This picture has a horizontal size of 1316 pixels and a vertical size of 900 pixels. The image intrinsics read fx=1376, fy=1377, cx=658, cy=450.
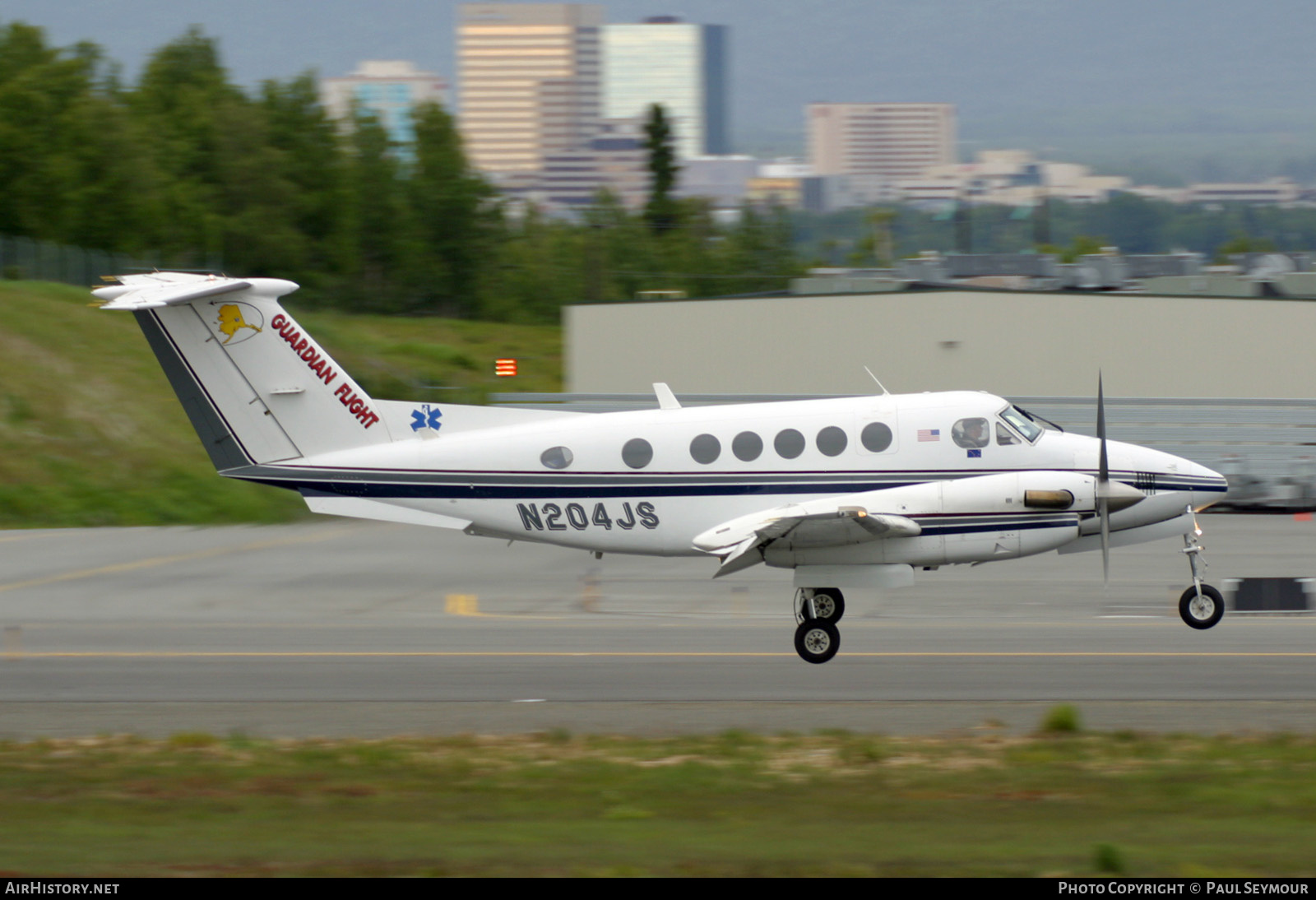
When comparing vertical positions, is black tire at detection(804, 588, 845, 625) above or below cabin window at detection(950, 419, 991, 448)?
below

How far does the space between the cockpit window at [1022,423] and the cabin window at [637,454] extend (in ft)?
13.3

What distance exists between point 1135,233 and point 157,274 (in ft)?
527

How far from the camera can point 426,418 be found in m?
16.4

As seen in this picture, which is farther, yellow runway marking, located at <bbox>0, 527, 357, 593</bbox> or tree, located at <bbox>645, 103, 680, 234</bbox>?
tree, located at <bbox>645, 103, 680, 234</bbox>

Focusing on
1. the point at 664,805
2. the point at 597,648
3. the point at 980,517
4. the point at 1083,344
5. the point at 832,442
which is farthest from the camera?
the point at 1083,344

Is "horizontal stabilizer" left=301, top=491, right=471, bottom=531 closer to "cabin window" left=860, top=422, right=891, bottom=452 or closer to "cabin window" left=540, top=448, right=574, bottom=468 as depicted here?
"cabin window" left=540, top=448, right=574, bottom=468

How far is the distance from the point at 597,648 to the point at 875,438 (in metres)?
4.22

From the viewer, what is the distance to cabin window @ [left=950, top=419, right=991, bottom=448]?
15.6 meters

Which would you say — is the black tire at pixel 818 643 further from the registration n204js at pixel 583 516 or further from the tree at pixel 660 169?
the tree at pixel 660 169

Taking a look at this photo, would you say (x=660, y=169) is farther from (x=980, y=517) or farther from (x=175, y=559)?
(x=980, y=517)

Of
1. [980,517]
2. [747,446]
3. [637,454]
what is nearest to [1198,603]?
[980,517]

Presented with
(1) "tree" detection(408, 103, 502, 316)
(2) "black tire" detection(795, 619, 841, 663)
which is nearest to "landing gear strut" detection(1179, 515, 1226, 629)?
(2) "black tire" detection(795, 619, 841, 663)

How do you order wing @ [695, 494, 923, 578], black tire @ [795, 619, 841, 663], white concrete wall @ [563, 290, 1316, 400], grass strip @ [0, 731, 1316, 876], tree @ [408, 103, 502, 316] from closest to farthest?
grass strip @ [0, 731, 1316, 876] < wing @ [695, 494, 923, 578] < black tire @ [795, 619, 841, 663] < white concrete wall @ [563, 290, 1316, 400] < tree @ [408, 103, 502, 316]

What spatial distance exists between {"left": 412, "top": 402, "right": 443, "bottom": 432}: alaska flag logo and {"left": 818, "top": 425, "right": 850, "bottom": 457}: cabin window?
4.55 metres
